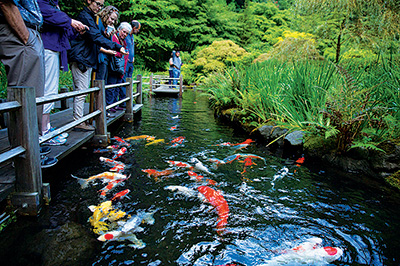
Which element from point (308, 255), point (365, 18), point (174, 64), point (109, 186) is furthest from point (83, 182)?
point (174, 64)

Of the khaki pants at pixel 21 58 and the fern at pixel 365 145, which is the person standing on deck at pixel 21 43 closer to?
the khaki pants at pixel 21 58

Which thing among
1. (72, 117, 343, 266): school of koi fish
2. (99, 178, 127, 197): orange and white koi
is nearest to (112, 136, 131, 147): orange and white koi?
(72, 117, 343, 266): school of koi fish

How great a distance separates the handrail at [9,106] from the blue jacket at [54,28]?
1170mm

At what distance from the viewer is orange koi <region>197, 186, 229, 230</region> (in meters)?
2.35

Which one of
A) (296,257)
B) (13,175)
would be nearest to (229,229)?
(296,257)

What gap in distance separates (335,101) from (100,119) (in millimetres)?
3513

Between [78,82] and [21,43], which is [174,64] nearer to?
[78,82]

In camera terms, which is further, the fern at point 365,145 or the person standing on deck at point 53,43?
the fern at point 365,145

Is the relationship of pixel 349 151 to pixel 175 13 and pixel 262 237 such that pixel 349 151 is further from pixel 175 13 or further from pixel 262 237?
pixel 175 13

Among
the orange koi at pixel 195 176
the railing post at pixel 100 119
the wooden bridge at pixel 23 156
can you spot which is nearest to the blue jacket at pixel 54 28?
the wooden bridge at pixel 23 156

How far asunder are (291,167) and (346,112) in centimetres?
104

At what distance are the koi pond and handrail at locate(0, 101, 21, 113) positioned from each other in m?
0.93

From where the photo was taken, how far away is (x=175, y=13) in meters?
20.6

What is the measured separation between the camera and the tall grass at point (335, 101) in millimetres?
3488
